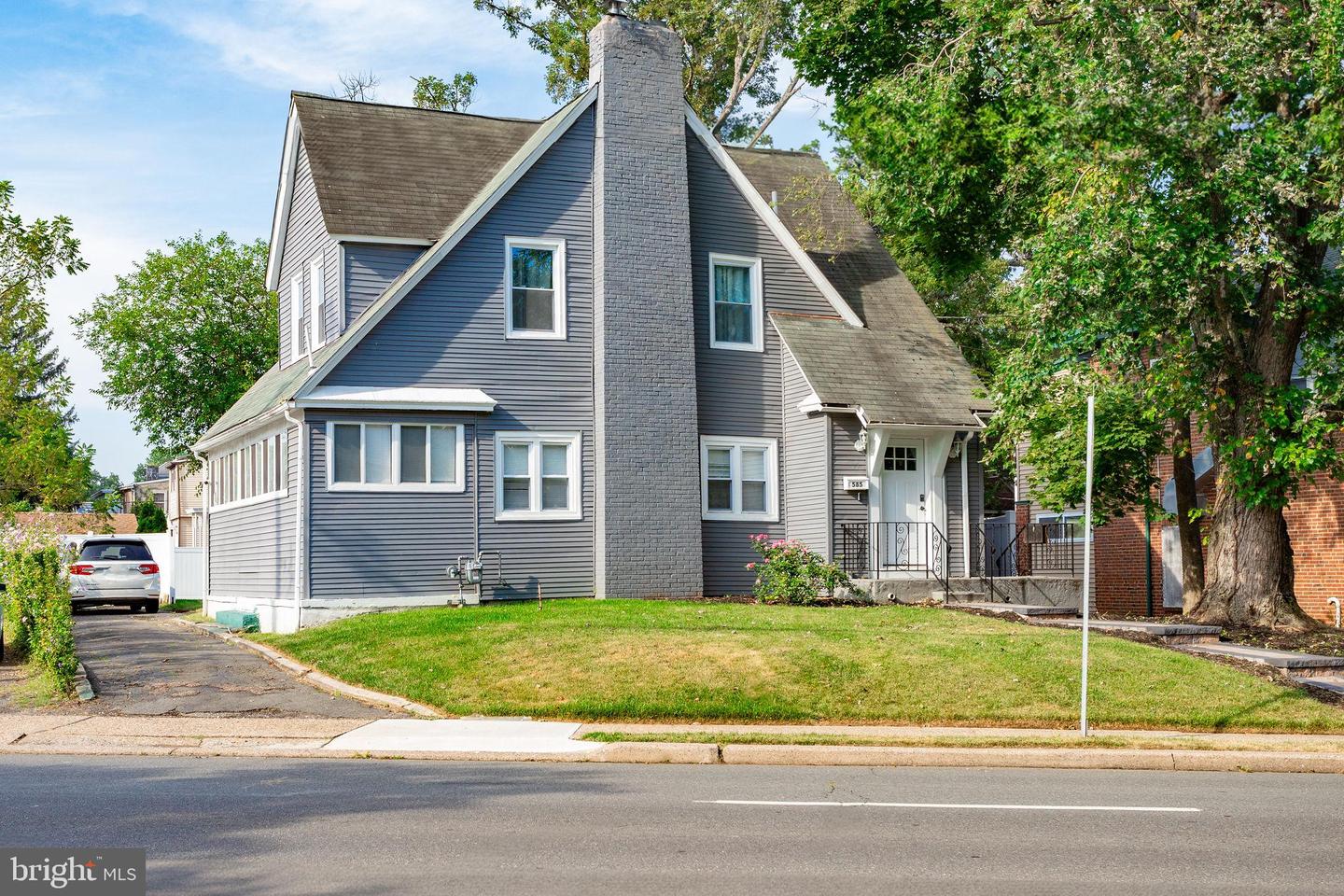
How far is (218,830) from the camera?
333 inches

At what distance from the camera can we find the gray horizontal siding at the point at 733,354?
2441cm

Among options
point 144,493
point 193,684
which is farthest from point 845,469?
point 144,493

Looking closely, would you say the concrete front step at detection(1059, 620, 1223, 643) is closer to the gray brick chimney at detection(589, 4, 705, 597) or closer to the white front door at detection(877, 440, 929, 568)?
the white front door at detection(877, 440, 929, 568)

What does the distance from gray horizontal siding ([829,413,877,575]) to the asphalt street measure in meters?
12.2

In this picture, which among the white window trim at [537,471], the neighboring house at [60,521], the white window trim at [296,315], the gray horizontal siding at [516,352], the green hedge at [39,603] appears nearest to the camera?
the green hedge at [39,603]

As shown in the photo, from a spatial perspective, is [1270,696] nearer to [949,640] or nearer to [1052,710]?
[1052,710]

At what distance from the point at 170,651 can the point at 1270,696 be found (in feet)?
47.3

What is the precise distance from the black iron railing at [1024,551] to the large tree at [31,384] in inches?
610

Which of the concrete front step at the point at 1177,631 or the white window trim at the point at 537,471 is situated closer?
the concrete front step at the point at 1177,631

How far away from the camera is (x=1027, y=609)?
848 inches

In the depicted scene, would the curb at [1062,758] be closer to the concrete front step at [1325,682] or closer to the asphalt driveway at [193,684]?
the concrete front step at [1325,682]

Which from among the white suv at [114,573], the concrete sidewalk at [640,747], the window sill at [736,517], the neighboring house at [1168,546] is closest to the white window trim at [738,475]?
the window sill at [736,517]

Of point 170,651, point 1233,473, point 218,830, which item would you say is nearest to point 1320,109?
point 1233,473

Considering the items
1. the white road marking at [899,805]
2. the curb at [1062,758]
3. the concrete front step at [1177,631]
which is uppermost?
the concrete front step at [1177,631]
